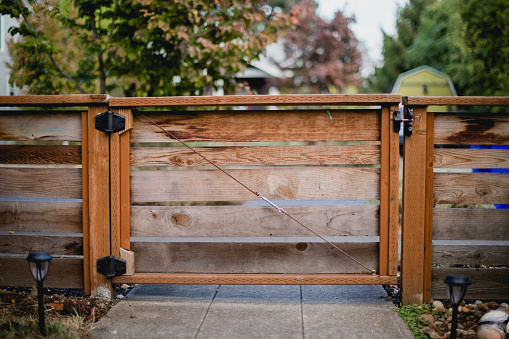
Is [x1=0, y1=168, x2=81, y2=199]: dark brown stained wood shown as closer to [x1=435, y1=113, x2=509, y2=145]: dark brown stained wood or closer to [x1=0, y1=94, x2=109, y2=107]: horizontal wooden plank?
[x1=0, y1=94, x2=109, y2=107]: horizontal wooden plank

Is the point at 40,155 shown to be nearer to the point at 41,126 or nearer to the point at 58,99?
the point at 41,126

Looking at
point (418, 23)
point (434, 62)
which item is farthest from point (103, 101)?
point (418, 23)

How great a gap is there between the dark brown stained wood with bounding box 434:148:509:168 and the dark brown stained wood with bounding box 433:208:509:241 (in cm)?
36

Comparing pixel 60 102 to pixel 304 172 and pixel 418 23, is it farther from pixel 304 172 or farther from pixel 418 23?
pixel 418 23

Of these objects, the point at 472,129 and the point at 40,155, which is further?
the point at 40,155

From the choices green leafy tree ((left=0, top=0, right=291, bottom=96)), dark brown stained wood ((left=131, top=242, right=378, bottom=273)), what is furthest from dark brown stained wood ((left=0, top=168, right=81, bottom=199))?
green leafy tree ((left=0, top=0, right=291, bottom=96))

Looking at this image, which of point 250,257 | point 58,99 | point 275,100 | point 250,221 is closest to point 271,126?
point 275,100

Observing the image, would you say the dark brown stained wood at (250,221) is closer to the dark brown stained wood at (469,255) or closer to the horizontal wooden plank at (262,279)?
the horizontal wooden plank at (262,279)

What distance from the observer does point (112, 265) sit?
125 inches

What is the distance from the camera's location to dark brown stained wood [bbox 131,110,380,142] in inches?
123

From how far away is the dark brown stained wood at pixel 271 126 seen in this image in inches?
123

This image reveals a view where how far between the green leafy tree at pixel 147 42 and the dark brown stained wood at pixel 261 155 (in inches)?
66.2

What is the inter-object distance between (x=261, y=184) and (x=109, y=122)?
51.2 inches

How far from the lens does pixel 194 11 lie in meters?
4.29
